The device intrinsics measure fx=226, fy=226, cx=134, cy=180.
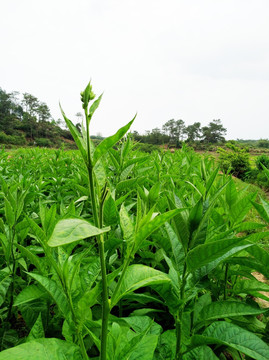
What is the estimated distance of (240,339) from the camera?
81 centimetres

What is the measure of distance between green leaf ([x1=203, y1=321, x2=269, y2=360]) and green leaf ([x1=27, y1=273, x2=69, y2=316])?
53 cm

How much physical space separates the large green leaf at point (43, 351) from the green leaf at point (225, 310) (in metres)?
0.53

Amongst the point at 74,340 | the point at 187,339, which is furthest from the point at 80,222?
the point at 187,339

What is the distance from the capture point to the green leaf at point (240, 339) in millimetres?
771

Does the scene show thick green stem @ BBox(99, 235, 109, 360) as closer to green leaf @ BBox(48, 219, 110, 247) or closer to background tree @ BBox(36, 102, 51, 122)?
green leaf @ BBox(48, 219, 110, 247)

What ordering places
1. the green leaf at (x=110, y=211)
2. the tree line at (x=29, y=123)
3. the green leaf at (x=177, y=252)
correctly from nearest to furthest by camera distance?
the green leaf at (x=177, y=252) < the green leaf at (x=110, y=211) < the tree line at (x=29, y=123)

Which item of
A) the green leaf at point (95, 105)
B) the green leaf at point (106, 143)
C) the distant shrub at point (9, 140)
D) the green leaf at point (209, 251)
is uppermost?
the distant shrub at point (9, 140)

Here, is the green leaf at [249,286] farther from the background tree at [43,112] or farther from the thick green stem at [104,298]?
the background tree at [43,112]

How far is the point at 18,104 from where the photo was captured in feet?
277

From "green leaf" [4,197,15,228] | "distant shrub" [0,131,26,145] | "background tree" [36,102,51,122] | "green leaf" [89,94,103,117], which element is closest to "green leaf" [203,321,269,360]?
"green leaf" [89,94,103,117]

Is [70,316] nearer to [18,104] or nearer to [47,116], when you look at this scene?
[47,116]

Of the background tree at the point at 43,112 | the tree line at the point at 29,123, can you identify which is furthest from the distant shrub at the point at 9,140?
the background tree at the point at 43,112

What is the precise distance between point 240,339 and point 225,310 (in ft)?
0.38

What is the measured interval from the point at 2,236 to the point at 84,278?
1.99 ft
